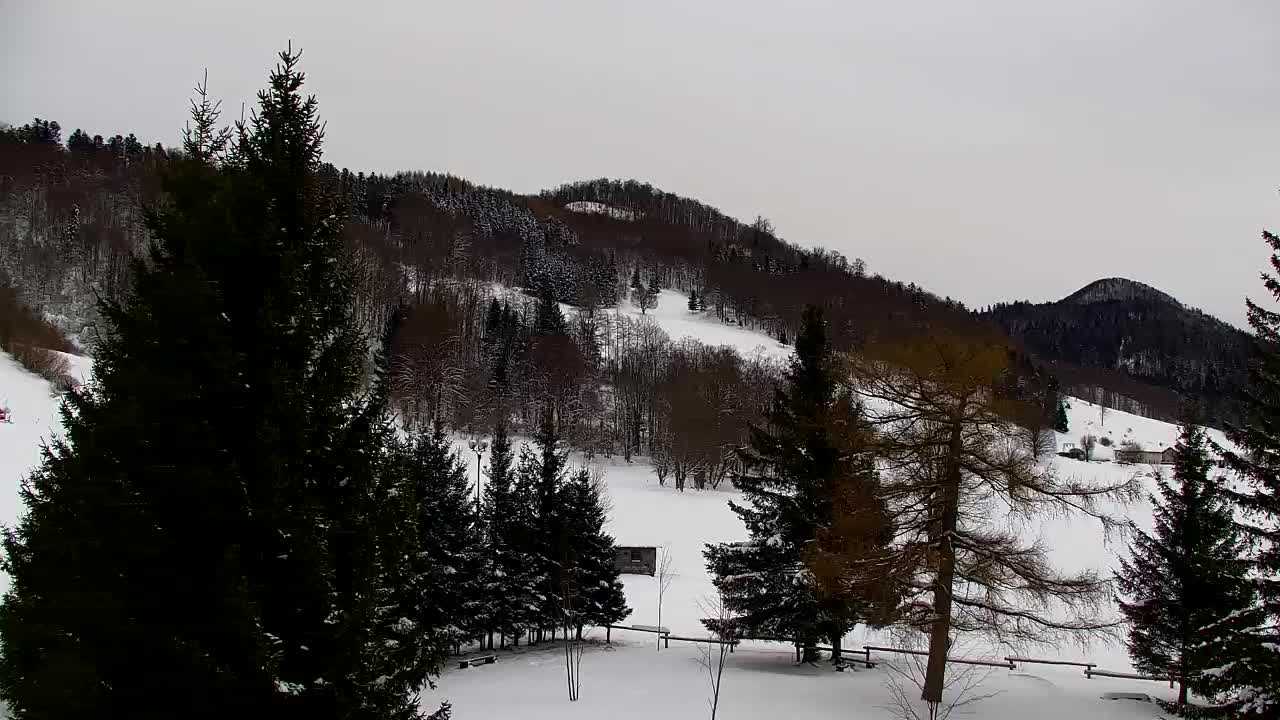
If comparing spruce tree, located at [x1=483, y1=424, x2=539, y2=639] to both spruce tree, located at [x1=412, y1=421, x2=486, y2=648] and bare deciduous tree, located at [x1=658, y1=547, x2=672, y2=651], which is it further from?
bare deciduous tree, located at [x1=658, y1=547, x2=672, y2=651]

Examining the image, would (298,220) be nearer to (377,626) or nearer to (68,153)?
(377,626)

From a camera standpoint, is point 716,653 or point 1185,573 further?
point 716,653

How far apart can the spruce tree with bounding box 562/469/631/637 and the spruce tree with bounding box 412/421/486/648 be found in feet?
10.3

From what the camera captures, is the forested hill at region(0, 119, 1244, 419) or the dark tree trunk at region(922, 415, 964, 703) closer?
the dark tree trunk at region(922, 415, 964, 703)

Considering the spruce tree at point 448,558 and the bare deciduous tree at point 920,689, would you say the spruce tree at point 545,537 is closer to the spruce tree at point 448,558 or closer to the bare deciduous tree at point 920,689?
the spruce tree at point 448,558

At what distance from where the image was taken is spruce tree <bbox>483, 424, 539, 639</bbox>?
2180cm

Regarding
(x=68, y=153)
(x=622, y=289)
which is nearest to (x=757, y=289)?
(x=622, y=289)

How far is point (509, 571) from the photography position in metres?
22.4

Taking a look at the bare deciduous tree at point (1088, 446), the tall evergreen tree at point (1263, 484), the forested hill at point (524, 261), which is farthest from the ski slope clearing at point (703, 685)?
the bare deciduous tree at point (1088, 446)

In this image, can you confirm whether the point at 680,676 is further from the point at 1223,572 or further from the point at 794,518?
the point at 1223,572

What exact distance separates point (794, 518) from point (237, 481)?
51.1 feet

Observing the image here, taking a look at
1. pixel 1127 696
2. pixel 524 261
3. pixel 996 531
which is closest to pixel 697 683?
pixel 996 531

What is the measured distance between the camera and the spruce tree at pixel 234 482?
5.09m

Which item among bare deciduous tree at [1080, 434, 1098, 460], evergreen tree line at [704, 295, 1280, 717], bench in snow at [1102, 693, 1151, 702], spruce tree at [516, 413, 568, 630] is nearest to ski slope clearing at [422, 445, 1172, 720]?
bench in snow at [1102, 693, 1151, 702]
